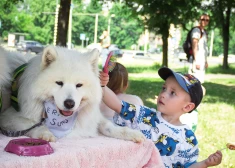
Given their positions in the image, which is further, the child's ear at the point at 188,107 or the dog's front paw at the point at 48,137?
the child's ear at the point at 188,107

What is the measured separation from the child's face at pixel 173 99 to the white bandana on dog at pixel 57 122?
91cm

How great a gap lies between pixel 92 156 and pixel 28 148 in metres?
0.32

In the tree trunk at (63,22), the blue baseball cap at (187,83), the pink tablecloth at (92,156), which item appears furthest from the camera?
the tree trunk at (63,22)

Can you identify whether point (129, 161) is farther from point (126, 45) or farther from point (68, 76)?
point (126, 45)

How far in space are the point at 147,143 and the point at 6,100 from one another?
743 millimetres

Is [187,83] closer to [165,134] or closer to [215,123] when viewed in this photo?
[165,134]

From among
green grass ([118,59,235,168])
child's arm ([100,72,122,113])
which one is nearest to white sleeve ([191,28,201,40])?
green grass ([118,59,235,168])

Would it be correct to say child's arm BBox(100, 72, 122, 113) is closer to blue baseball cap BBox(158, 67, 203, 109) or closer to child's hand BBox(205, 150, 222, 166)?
blue baseball cap BBox(158, 67, 203, 109)

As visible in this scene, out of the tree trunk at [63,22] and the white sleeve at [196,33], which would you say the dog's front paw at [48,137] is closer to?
the white sleeve at [196,33]

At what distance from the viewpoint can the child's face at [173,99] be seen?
278cm

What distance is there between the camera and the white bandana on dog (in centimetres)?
199

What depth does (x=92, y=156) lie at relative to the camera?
5.94ft

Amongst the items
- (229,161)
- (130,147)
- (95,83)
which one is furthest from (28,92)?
(229,161)

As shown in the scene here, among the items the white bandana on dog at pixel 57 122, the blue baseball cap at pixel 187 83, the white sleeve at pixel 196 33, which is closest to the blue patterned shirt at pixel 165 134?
the blue baseball cap at pixel 187 83
